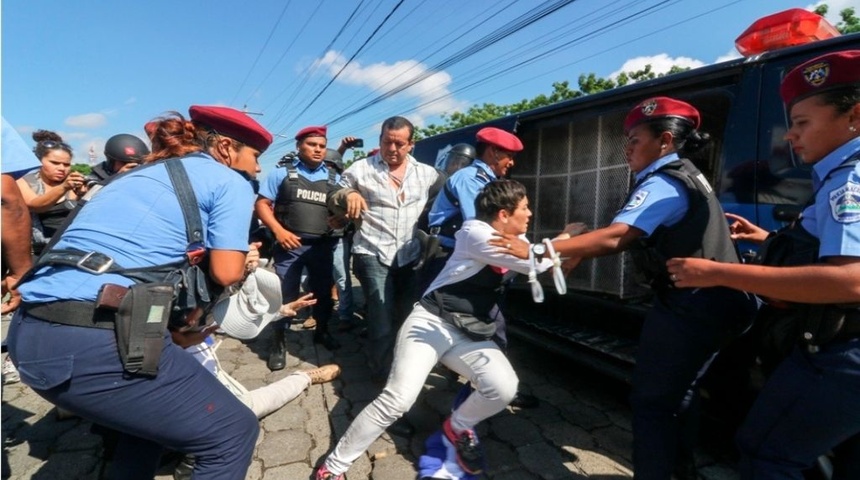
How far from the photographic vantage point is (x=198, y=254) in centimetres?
148

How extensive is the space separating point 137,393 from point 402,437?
1.53 metres

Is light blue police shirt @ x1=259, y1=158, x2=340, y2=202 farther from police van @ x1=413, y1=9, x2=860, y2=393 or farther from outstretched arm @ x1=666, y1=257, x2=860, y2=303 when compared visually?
outstretched arm @ x1=666, y1=257, x2=860, y2=303

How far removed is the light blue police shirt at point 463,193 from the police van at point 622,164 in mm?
938

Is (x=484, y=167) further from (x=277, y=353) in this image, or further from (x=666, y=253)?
(x=277, y=353)

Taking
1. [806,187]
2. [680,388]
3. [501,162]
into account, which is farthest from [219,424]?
[806,187]

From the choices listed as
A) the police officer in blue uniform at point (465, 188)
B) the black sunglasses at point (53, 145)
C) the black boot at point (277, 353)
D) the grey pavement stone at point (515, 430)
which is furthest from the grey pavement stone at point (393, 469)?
the black sunglasses at point (53, 145)

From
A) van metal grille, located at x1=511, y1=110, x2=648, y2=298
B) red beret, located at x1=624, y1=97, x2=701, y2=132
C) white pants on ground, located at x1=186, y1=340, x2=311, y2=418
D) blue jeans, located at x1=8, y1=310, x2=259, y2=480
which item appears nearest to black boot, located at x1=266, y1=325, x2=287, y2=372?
white pants on ground, located at x1=186, y1=340, x2=311, y2=418

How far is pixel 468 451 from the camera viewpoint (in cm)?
209

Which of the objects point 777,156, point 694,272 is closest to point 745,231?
point 777,156

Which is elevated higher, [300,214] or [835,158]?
[835,158]

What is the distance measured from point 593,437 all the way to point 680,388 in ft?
3.10

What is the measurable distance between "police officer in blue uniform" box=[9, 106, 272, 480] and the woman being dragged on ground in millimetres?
610

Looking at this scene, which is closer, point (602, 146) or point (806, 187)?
point (806, 187)

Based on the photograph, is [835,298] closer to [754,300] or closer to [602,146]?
[754,300]
